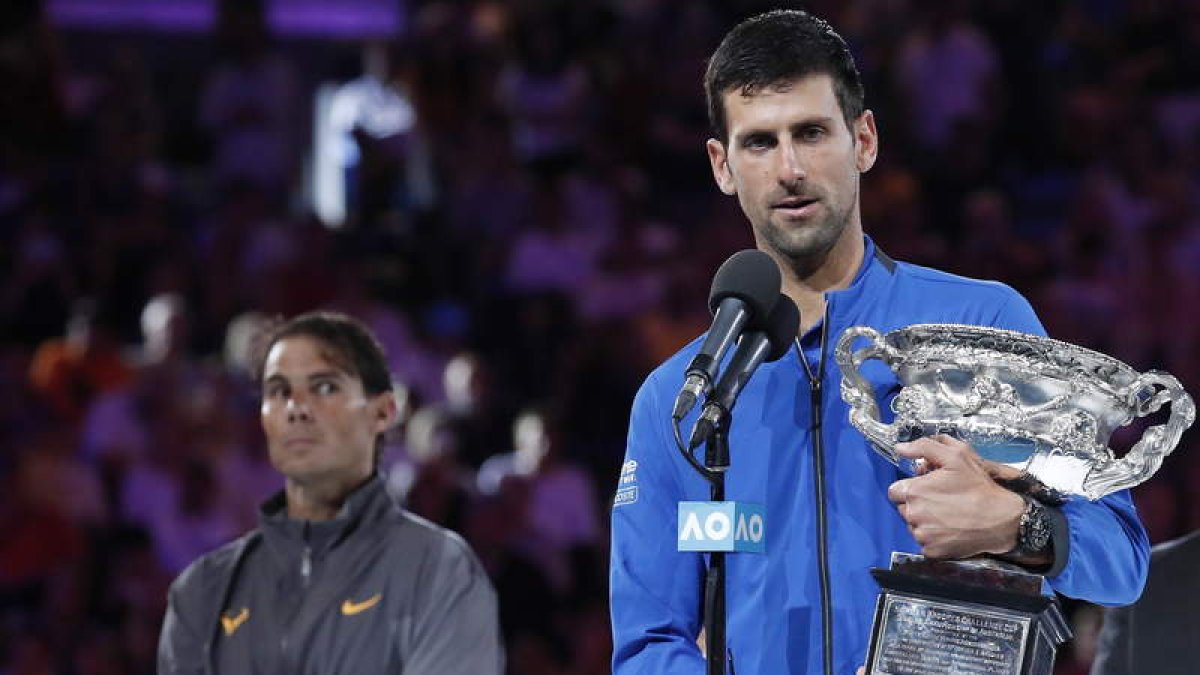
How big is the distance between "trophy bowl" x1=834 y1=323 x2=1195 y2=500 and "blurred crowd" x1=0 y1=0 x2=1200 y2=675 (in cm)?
455

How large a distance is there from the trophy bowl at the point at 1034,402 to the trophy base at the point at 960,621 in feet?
0.49

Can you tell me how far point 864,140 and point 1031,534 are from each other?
0.79 meters

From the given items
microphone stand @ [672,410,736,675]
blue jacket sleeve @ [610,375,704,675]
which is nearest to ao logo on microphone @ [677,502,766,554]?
microphone stand @ [672,410,736,675]

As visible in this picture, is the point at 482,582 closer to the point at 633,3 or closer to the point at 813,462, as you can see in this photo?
the point at 813,462

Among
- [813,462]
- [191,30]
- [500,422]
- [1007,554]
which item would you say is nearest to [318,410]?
[813,462]

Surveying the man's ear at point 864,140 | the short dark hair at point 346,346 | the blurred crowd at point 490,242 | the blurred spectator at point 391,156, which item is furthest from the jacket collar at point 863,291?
the blurred spectator at point 391,156

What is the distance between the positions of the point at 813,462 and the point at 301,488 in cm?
185

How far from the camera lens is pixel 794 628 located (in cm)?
272

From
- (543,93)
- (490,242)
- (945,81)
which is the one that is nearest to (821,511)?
(490,242)

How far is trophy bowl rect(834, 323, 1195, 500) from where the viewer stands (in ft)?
7.85

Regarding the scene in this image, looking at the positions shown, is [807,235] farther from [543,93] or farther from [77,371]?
[543,93]

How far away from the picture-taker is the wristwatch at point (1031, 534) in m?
2.43

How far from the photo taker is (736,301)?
256 centimetres

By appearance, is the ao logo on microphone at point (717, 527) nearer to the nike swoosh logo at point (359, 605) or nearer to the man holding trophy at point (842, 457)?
the man holding trophy at point (842, 457)
